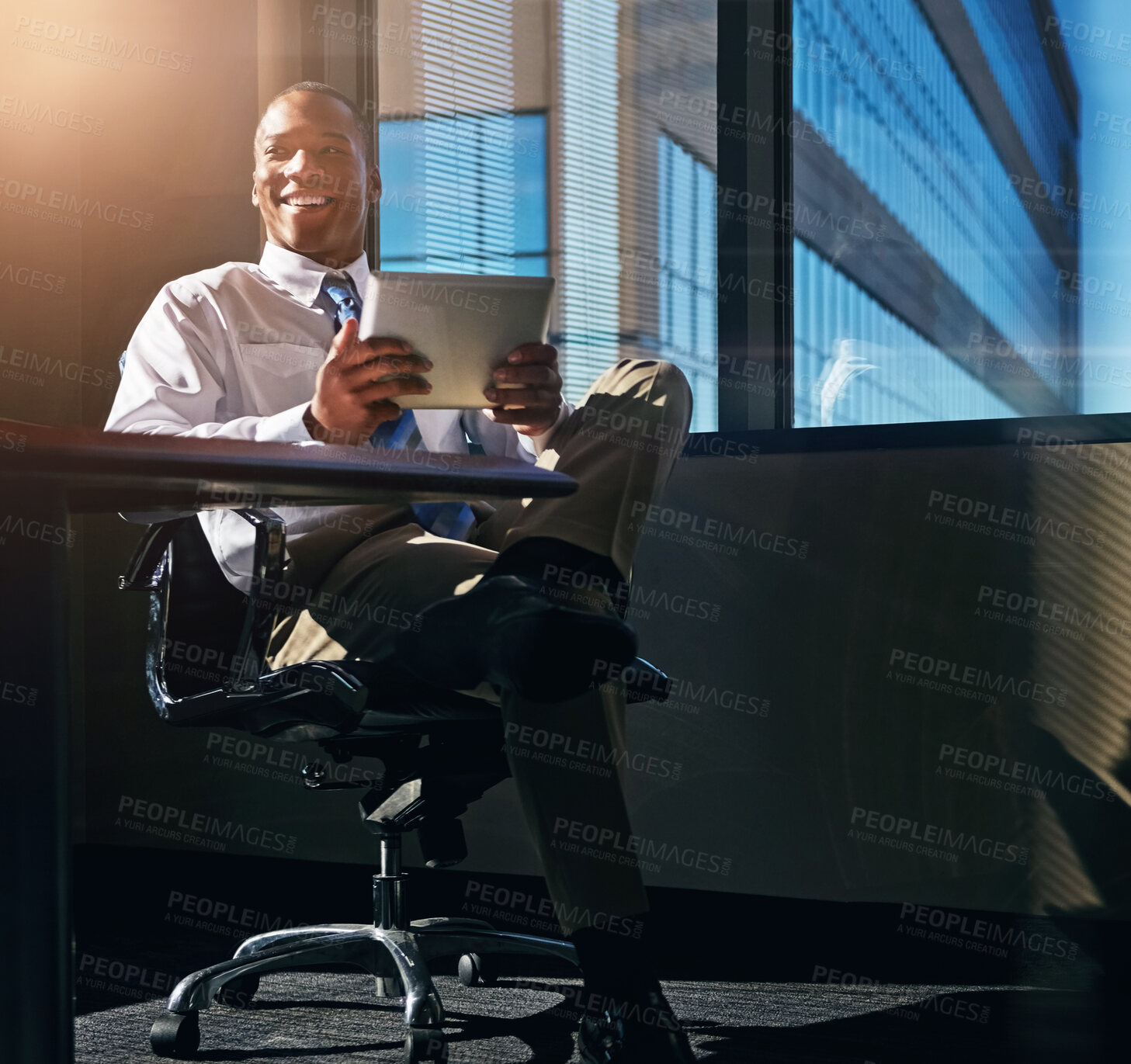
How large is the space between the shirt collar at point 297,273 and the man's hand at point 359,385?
66cm

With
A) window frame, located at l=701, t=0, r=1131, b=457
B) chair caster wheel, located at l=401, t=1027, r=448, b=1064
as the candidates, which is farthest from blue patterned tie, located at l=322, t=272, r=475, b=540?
window frame, located at l=701, t=0, r=1131, b=457

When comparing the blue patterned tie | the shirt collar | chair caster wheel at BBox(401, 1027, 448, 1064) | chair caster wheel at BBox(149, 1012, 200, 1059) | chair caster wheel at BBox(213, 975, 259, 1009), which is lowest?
chair caster wheel at BBox(213, 975, 259, 1009)

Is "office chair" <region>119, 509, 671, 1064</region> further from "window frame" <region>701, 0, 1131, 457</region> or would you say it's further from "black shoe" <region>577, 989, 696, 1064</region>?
"window frame" <region>701, 0, 1131, 457</region>

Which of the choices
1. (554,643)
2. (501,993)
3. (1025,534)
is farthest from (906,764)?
(554,643)

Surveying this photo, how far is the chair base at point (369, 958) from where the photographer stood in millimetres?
1666

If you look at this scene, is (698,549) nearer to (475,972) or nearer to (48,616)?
(475,972)

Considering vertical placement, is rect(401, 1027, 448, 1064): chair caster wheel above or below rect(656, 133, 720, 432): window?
below

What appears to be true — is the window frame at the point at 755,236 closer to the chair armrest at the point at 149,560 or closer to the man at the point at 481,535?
the man at the point at 481,535

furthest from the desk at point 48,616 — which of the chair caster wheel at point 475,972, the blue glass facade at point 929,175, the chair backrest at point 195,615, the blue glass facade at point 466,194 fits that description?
the blue glass facade at point 466,194

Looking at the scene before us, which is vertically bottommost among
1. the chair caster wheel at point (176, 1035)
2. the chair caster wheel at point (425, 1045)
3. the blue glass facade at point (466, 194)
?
the chair caster wheel at point (176, 1035)

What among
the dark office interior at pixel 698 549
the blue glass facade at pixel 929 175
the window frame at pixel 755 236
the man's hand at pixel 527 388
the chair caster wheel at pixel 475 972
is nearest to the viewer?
the man's hand at pixel 527 388

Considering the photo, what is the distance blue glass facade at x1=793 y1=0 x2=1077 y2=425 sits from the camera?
2.38m

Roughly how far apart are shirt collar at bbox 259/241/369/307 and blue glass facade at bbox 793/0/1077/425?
110 cm

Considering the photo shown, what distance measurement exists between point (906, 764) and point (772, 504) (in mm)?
583
